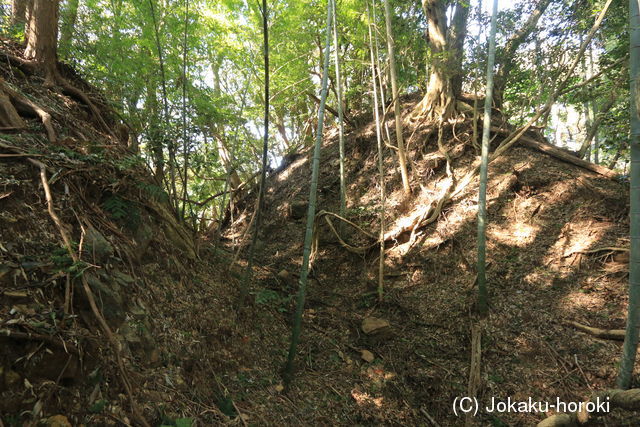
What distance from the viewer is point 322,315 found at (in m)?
6.04

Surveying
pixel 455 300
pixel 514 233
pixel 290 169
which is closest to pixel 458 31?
pixel 514 233

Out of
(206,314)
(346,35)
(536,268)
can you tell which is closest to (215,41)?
(346,35)

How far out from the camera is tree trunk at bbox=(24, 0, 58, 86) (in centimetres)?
416

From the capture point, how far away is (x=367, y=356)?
198 inches

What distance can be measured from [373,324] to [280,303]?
71.1 inches

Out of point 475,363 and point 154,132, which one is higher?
point 154,132

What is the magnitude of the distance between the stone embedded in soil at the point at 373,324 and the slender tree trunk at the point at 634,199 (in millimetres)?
3087

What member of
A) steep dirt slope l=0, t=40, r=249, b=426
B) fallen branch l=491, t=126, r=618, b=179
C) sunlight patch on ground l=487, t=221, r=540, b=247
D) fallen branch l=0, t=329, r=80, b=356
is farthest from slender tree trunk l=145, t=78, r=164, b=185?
fallen branch l=491, t=126, r=618, b=179

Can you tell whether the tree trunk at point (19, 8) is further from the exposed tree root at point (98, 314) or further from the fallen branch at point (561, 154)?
the fallen branch at point (561, 154)

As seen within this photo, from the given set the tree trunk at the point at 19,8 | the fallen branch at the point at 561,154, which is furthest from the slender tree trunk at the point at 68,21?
the fallen branch at the point at 561,154

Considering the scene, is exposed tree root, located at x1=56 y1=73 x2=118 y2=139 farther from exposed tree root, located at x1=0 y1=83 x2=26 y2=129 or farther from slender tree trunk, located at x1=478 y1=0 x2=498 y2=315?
slender tree trunk, located at x1=478 y1=0 x2=498 y2=315

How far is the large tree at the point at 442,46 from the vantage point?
27.3ft

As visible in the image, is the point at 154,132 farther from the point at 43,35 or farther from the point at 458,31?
the point at 458,31

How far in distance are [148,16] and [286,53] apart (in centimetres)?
529
